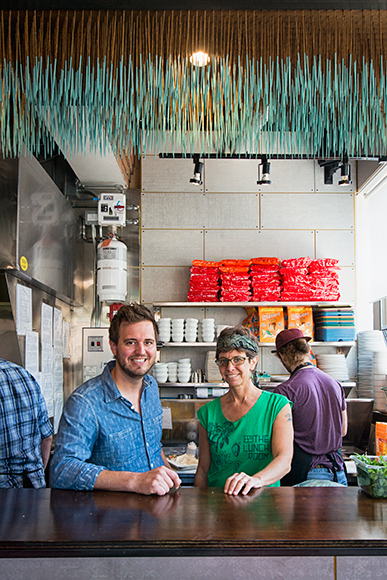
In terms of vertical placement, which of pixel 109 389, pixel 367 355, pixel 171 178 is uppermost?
pixel 171 178

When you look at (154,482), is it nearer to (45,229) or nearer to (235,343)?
(235,343)

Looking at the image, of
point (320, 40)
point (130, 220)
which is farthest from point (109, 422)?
point (130, 220)

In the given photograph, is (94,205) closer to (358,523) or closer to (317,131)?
(317,131)

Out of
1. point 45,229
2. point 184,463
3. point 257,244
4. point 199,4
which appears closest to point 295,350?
point 184,463

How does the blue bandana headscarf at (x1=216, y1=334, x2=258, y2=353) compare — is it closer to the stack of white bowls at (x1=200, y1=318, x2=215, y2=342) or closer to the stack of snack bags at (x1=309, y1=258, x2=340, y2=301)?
the stack of white bowls at (x1=200, y1=318, x2=215, y2=342)

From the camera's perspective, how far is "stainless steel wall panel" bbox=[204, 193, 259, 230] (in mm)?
5785

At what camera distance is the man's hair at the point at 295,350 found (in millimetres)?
2967

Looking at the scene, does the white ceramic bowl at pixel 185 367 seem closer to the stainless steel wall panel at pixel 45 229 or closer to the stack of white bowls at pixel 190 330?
the stack of white bowls at pixel 190 330

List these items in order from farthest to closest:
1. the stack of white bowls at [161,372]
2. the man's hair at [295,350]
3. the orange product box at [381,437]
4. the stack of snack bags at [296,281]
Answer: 1. the stack of snack bags at [296,281]
2. the stack of white bowls at [161,372]
3. the orange product box at [381,437]
4. the man's hair at [295,350]

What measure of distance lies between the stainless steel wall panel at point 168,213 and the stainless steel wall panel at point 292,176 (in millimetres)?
846

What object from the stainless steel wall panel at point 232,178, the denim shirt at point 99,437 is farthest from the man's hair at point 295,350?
the stainless steel wall panel at point 232,178

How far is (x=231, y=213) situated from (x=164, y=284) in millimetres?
1101

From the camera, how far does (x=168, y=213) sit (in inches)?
227

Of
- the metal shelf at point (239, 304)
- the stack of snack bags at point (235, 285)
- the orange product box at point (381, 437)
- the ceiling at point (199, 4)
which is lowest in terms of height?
the orange product box at point (381, 437)
